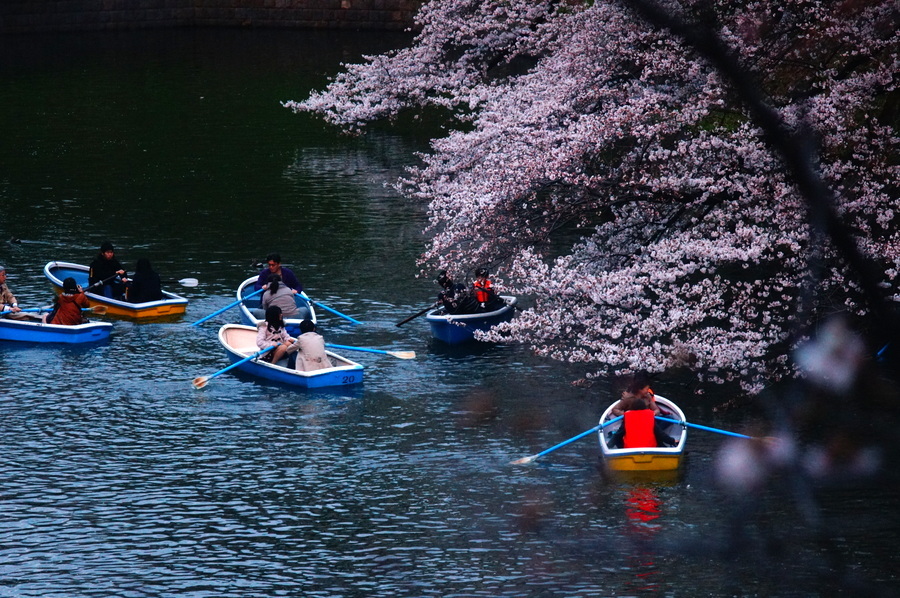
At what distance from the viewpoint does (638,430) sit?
16.6 metres

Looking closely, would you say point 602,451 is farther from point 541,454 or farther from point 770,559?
point 770,559

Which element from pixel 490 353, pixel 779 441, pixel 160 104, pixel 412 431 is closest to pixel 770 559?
pixel 779 441

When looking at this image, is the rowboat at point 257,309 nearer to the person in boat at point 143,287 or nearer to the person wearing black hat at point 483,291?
the person in boat at point 143,287

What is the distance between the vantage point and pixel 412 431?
1834 centimetres

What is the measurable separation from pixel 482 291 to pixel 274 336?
14.7 feet

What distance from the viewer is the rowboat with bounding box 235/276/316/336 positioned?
22938 millimetres

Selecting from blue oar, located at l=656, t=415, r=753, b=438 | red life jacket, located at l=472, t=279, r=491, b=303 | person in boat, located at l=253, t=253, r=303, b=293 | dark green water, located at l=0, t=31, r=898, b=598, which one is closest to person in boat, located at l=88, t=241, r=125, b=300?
dark green water, located at l=0, t=31, r=898, b=598

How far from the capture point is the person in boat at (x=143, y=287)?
24062 millimetres

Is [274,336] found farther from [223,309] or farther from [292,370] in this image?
[223,309]

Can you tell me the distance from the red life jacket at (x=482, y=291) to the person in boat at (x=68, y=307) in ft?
27.0

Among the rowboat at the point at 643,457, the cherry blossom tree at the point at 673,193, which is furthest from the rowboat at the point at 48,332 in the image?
the rowboat at the point at 643,457

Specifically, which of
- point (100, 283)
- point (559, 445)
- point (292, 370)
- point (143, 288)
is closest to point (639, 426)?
point (559, 445)

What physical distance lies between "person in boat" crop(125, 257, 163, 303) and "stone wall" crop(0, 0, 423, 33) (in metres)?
51.4

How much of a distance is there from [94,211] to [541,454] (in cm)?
2138
